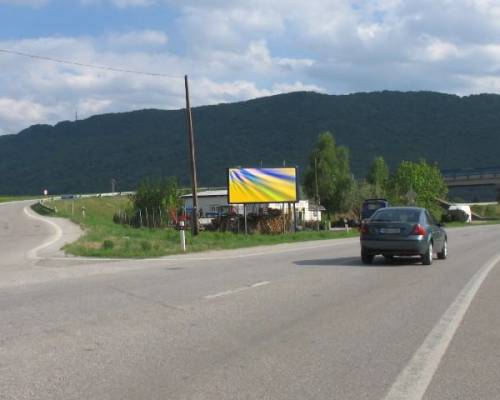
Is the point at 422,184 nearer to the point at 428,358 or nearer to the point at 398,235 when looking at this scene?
the point at 398,235

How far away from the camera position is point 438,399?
20.8 feet

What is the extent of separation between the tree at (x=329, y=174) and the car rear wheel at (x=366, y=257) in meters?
87.0

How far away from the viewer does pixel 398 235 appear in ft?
63.0

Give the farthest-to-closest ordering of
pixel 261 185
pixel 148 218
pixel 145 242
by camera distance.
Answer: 1. pixel 148 218
2. pixel 261 185
3. pixel 145 242

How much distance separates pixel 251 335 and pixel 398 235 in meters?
10.7

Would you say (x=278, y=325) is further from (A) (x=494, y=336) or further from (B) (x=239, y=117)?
(B) (x=239, y=117)

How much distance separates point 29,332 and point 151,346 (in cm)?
184

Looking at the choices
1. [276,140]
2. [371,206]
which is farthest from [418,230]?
[276,140]

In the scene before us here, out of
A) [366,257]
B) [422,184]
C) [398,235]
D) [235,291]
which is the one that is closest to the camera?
[235,291]

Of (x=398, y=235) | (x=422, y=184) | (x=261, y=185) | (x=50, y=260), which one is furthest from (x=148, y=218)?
(x=398, y=235)

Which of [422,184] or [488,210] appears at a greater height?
[422,184]

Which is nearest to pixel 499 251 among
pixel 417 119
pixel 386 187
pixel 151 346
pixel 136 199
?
pixel 151 346

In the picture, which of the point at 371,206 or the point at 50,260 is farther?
the point at 371,206

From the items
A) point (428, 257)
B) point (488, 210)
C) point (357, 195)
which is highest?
point (357, 195)
